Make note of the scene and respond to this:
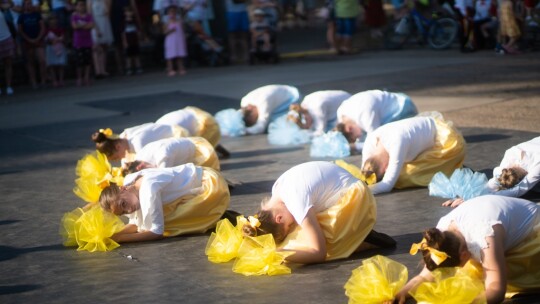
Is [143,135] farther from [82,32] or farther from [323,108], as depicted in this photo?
[82,32]

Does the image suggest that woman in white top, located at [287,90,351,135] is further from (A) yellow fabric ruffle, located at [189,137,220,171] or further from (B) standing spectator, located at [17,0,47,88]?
(B) standing spectator, located at [17,0,47,88]

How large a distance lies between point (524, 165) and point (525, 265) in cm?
221

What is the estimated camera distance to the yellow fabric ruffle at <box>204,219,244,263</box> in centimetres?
670

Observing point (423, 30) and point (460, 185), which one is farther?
point (423, 30)

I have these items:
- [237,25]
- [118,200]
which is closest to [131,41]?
[237,25]

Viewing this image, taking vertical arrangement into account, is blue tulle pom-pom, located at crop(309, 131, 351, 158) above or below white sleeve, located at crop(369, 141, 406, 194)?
below

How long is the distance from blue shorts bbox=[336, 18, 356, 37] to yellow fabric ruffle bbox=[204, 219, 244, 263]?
13619 mm

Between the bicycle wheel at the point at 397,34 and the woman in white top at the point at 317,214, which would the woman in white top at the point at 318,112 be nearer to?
the woman in white top at the point at 317,214

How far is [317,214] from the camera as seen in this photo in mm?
6500

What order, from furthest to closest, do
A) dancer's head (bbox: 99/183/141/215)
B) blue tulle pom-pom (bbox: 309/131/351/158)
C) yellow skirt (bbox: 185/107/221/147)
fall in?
yellow skirt (bbox: 185/107/221/147)
blue tulle pom-pom (bbox: 309/131/351/158)
dancer's head (bbox: 99/183/141/215)

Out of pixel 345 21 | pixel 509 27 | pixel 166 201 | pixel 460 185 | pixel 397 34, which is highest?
pixel 166 201

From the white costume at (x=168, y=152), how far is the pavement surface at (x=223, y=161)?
609 mm

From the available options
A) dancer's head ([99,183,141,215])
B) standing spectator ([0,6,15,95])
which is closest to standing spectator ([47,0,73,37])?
standing spectator ([0,6,15,95])

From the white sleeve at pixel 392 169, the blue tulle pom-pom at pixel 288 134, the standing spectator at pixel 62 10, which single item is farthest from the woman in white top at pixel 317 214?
the standing spectator at pixel 62 10
